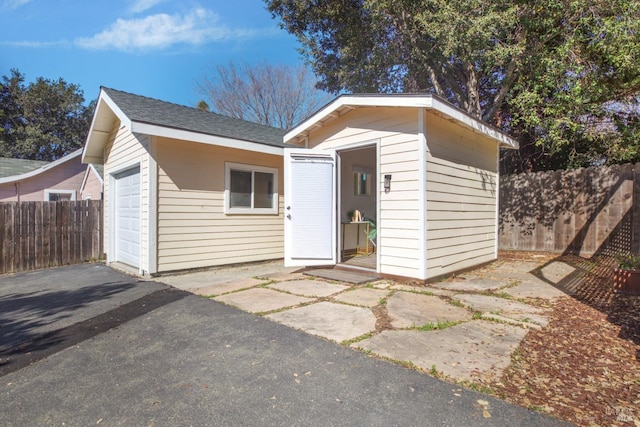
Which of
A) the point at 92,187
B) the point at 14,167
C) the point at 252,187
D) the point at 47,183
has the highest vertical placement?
the point at 14,167

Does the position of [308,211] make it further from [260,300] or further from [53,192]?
[53,192]

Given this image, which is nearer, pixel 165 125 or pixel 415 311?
pixel 415 311

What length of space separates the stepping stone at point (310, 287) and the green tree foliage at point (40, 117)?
24.4 meters

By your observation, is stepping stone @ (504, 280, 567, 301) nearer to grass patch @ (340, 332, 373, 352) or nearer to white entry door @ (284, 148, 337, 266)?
grass patch @ (340, 332, 373, 352)

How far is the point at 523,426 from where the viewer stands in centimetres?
174

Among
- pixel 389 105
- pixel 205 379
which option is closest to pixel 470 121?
pixel 389 105

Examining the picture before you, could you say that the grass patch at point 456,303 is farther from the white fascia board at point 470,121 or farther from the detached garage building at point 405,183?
the white fascia board at point 470,121

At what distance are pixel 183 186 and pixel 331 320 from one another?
4.25 m

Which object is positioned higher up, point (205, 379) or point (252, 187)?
point (252, 187)

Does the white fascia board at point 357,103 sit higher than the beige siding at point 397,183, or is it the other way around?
the white fascia board at point 357,103

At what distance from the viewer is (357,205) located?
→ 860cm

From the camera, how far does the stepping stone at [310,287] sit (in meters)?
4.53

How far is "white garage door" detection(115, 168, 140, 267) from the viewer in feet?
21.6

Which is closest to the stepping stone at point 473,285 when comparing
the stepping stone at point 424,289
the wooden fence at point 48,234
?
the stepping stone at point 424,289
